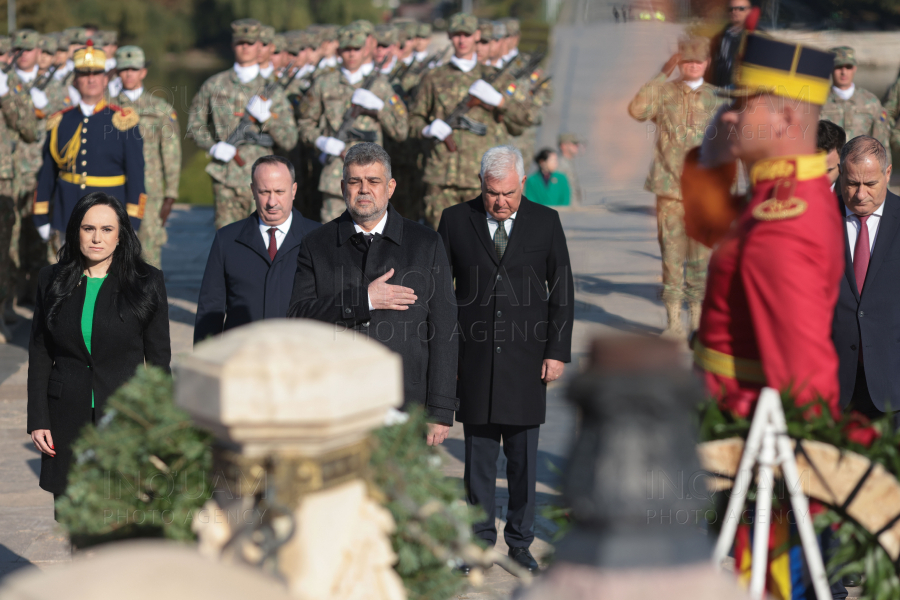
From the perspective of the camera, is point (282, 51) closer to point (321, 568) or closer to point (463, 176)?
point (463, 176)

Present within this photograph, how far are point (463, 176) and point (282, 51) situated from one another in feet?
22.1

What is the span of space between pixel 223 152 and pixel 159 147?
0.91 metres

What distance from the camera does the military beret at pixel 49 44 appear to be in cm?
1422

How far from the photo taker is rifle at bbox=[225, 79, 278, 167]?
10125 mm

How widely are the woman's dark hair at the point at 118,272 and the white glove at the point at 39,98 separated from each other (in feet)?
29.4

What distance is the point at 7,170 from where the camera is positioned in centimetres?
991

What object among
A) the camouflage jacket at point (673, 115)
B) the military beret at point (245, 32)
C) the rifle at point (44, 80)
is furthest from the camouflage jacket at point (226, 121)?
the camouflage jacket at point (673, 115)

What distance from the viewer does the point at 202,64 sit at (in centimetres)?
7144

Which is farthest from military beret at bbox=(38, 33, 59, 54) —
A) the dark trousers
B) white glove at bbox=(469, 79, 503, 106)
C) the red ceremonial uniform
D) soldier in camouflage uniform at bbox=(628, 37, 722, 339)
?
the red ceremonial uniform

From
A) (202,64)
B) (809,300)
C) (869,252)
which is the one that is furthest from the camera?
(202,64)

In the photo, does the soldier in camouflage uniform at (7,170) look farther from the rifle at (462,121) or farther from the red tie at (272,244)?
the red tie at (272,244)

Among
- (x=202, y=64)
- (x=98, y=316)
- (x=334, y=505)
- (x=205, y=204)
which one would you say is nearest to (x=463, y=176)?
(x=98, y=316)

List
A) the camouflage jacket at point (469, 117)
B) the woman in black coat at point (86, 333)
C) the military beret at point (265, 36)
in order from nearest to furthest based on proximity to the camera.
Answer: the woman in black coat at point (86, 333) → the camouflage jacket at point (469, 117) → the military beret at point (265, 36)

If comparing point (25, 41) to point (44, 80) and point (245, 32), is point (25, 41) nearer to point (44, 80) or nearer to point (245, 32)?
point (44, 80)
